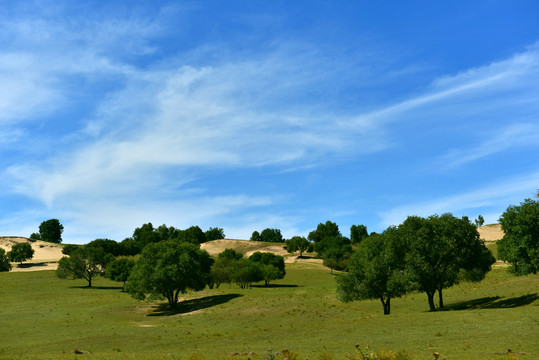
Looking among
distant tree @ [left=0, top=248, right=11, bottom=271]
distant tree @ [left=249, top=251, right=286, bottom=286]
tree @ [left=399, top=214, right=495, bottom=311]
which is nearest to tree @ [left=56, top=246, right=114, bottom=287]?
distant tree @ [left=249, top=251, right=286, bottom=286]

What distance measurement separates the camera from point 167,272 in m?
83.0

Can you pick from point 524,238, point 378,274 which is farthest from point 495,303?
point 378,274

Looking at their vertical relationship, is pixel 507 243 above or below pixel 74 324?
above

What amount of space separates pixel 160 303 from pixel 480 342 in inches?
3020

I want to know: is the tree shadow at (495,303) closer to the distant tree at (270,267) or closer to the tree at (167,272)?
the tree at (167,272)

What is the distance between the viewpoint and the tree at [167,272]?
83.4m

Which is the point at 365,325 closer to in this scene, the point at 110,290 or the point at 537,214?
the point at 537,214

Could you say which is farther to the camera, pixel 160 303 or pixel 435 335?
pixel 160 303

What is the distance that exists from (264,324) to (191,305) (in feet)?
103

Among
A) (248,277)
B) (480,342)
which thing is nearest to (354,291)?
(480,342)

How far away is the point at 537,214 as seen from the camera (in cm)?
6359

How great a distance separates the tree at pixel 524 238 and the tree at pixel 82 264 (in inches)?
4489

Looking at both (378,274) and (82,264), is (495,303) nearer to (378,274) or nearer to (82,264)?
(378,274)

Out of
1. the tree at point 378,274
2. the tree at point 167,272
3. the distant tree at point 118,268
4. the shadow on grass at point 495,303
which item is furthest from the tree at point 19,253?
the shadow on grass at point 495,303
